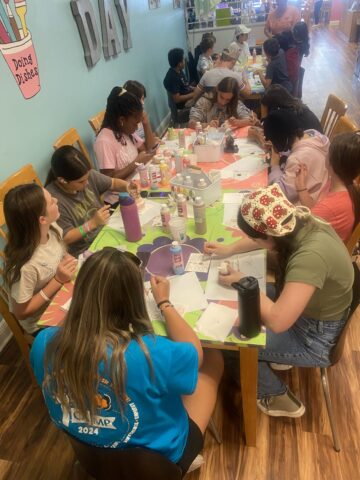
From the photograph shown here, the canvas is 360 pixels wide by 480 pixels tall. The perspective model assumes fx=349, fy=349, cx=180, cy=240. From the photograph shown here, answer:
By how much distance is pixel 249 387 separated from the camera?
4.66 ft

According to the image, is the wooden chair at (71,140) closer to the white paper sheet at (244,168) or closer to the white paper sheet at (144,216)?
the white paper sheet at (144,216)

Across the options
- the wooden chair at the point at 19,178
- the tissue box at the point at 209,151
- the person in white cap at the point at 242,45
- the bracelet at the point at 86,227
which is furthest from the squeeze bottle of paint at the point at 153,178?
the person in white cap at the point at 242,45

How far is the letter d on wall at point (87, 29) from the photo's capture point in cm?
287

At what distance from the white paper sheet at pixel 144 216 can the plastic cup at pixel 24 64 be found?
1120mm

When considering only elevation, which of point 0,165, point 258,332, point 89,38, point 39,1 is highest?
point 39,1

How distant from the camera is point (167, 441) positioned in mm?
1064

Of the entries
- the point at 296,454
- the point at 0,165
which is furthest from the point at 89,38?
the point at 296,454

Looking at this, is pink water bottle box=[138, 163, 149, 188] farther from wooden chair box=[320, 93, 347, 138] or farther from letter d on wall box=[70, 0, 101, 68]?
wooden chair box=[320, 93, 347, 138]

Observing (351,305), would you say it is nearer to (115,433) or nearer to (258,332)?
(258,332)

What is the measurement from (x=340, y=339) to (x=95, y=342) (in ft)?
3.23

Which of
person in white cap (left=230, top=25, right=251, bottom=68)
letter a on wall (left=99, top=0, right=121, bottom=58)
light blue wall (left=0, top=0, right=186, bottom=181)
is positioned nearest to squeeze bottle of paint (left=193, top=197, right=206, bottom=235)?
light blue wall (left=0, top=0, right=186, bottom=181)

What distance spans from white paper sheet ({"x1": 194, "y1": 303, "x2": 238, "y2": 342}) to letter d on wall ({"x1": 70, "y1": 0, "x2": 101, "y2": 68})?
9.04 ft

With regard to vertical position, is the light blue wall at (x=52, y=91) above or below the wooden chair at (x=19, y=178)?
above

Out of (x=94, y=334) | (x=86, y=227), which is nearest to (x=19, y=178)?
(x=86, y=227)
